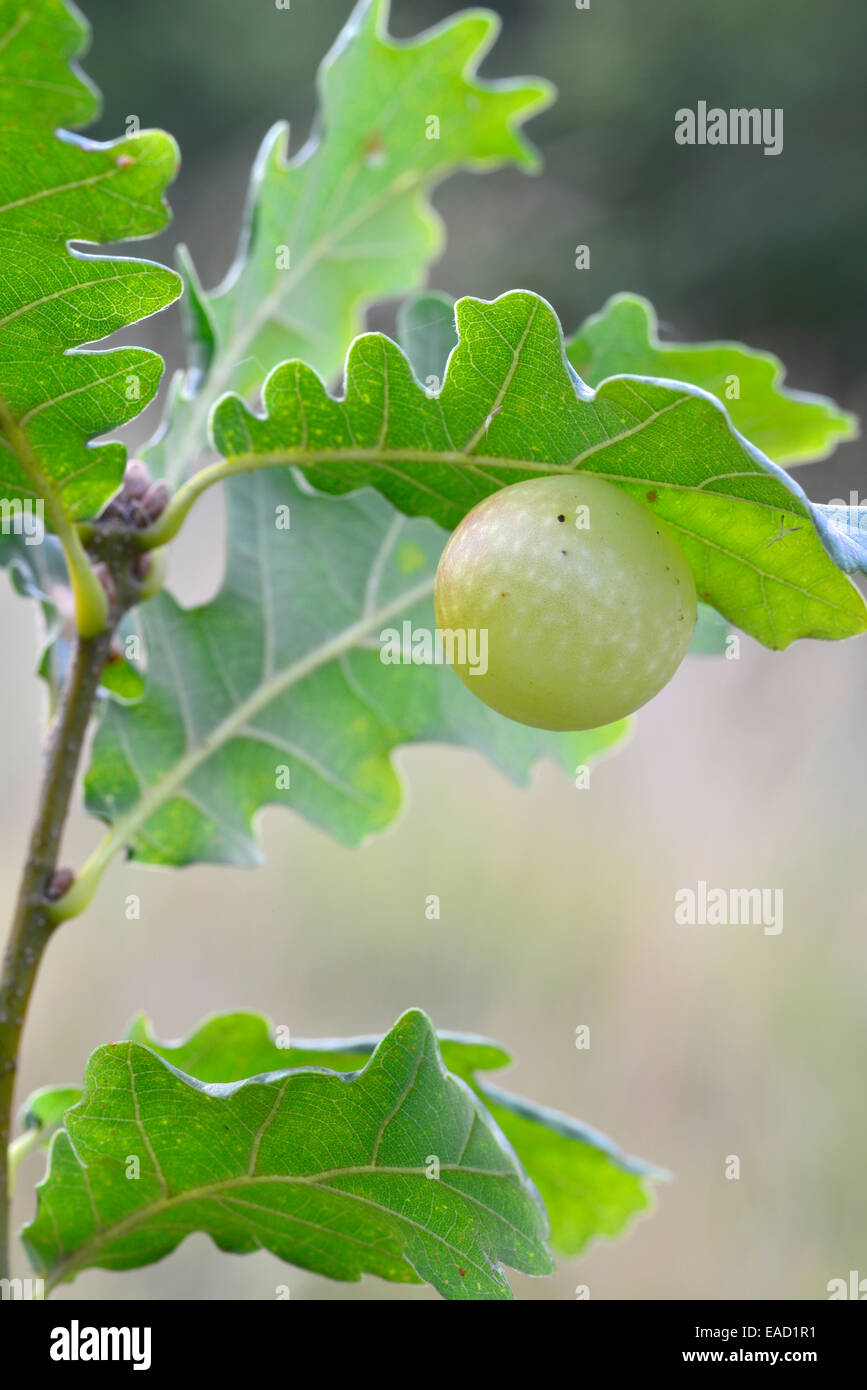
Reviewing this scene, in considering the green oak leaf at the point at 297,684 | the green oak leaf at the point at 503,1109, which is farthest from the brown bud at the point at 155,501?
the green oak leaf at the point at 503,1109

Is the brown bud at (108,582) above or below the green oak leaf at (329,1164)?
above

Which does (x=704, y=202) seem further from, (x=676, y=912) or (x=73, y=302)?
(x=73, y=302)

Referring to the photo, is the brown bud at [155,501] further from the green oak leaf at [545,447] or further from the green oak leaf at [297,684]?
the green oak leaf at [297,684]

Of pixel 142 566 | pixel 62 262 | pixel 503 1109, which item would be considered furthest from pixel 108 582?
pixel 503 1109

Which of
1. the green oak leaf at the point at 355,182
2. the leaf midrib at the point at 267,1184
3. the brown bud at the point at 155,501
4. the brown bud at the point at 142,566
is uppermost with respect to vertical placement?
the green oak leaf at the point at 355,182

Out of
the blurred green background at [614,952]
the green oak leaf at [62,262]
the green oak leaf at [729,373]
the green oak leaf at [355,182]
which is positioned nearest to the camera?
the green oak leaf at [62,262]

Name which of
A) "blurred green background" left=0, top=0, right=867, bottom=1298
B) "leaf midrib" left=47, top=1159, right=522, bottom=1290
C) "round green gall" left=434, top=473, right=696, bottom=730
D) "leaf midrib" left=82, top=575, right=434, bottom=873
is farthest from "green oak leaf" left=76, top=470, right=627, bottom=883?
"blurred green background" left=0, top=0, right=867, bottom=1298

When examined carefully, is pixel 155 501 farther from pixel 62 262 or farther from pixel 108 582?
pixel 62 262

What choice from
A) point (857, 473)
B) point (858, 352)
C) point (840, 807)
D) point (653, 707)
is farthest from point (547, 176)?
point (840, 807)

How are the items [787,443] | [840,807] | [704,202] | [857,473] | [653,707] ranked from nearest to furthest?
[787,443] → [840,807] → [653,707] → [857,473] → [704,202]
